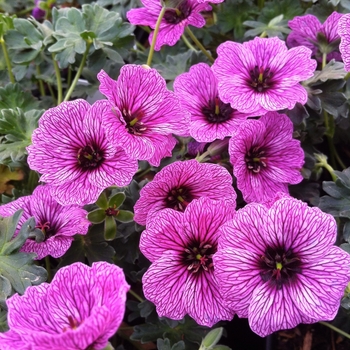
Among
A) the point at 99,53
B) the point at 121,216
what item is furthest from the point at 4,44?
the point at 121,216

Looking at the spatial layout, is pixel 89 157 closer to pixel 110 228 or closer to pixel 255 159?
pixel 110 228

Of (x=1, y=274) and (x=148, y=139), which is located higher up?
(x=148, y=139)

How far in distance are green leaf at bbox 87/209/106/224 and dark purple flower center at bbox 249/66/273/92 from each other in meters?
0.38

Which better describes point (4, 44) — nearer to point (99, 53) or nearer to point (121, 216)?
point (99, 53)

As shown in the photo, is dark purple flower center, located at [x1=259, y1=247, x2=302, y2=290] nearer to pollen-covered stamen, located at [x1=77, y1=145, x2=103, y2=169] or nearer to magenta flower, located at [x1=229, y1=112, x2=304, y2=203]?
magenta flower, located at [x1=229, y1=112, x2=304, y2=203]

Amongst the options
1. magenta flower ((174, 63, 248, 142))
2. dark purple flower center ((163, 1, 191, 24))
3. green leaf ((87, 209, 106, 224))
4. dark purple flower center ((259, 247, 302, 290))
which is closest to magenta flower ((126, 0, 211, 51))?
dark purple flower center ((163, 1, 191, 24))

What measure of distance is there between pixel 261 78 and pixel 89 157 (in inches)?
15.0

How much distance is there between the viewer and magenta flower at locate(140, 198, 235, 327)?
2.59ft

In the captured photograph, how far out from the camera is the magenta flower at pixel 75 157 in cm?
82

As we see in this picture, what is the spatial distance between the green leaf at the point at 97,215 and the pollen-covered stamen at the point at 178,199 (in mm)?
117

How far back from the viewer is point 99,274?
64 cm

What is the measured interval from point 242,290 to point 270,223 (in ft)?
0.36

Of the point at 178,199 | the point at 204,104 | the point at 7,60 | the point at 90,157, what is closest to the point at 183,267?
the point at 178,199

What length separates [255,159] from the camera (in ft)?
3.19
